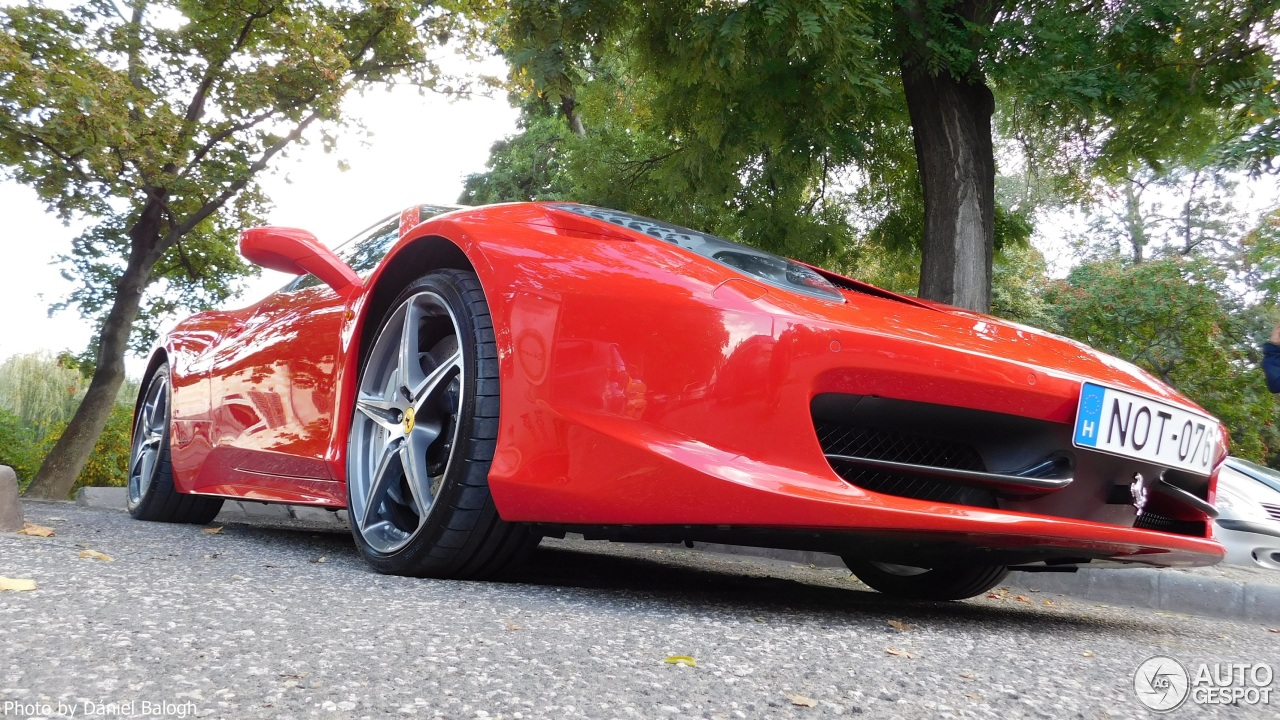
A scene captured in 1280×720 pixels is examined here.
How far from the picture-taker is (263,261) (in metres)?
3.29

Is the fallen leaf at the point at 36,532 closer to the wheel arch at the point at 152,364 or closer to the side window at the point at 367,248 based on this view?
the side window at the point at 367,248

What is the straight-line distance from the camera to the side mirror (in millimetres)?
3154

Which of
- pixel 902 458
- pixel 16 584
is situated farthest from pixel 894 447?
pixel 16 584

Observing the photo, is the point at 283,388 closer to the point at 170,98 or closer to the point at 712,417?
the point at 712,417

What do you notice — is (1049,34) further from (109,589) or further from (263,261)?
(109,589)

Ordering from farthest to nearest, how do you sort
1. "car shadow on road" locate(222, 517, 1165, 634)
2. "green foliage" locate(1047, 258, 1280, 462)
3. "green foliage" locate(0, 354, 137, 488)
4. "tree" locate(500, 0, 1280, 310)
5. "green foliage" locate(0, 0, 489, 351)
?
"green foliage" locate(1047, 258, 1280, 462), "green foliage" locate(0, 354, 137, 488), "green foliage" locate(0, 0, 489, 351), "tree" locate(500, 0, 1280, 310), "car shadow on road" locate(222, 517, 1165, 634)

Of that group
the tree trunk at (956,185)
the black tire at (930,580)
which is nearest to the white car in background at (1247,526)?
the tree trunk at (956,185)

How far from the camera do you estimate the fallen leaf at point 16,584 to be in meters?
1.89

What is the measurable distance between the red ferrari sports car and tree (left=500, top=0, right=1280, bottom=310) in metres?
2.92

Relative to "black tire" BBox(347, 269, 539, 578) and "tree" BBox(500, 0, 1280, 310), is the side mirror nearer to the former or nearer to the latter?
"black tire" BBox(347, 269, 539, 578)

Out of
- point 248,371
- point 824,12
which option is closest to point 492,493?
point 248,371

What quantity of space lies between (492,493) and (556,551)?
188cm
